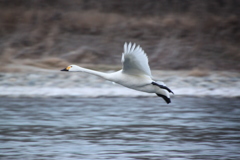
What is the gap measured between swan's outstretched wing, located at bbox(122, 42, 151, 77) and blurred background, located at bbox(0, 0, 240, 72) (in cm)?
1090

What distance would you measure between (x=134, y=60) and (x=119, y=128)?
3.27 meters

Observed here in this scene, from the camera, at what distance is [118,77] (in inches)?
331

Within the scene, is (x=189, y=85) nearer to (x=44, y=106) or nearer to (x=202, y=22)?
(x=44, y=106)

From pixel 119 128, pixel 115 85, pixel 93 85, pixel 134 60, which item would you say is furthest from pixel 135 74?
pixel 93 85

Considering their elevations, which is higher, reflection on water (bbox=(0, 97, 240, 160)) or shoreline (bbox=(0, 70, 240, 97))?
shoreline (bbox=(0, 70, 240, 97))

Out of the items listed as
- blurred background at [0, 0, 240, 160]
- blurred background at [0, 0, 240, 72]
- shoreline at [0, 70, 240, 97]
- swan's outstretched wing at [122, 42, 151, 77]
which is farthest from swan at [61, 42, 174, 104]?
blurred background at [0, 0, 240, 72]

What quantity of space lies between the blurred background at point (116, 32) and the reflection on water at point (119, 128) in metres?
5.00

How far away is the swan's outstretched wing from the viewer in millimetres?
8125

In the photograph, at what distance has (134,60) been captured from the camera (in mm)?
8273

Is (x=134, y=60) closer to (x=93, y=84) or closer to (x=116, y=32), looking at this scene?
(x=93, y=84)

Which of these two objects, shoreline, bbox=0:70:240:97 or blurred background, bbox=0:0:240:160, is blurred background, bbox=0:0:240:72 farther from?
shoreline, bbox=0:70:240:97

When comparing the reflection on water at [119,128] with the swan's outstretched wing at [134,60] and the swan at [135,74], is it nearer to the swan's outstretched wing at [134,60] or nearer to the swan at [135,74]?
the swan at [135,74]

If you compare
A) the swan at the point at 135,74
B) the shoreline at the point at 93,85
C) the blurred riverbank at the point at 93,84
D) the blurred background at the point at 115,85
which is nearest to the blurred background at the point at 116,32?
the blurred background at the point at 115,85

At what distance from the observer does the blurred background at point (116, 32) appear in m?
20.6
